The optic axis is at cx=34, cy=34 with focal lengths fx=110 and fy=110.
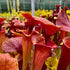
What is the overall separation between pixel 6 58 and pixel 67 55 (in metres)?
0.20

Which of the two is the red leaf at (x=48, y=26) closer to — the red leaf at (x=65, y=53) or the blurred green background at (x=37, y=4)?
the red leaf at (x=65, y=53)

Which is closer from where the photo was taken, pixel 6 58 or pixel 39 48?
pixel 6 58

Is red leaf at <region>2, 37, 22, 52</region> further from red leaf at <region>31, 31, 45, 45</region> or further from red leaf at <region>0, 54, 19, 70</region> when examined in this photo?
red leaf at <region>0, 54, 19, 70</region>

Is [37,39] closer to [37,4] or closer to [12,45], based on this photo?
[12,45]

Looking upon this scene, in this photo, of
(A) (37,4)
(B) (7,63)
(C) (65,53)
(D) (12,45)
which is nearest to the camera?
(B) (7,63)

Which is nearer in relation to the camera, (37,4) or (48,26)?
(48,26)

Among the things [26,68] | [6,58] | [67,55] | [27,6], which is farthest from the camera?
[27,6]

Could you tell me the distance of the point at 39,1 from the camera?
10.6m

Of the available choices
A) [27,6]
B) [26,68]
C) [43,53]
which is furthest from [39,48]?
[27,6]

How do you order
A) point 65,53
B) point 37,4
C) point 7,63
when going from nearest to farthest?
point 7,63 < point 65,53 < point 37,4

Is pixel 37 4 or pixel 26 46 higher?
pixel 37 4

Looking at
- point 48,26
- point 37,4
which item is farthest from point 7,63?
point 37,4

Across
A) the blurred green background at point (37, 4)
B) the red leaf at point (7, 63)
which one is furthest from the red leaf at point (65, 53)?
the blurred green background at point (37, 4)

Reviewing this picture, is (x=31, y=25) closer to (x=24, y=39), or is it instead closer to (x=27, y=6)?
(x=24, y=39)
